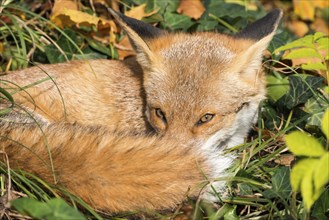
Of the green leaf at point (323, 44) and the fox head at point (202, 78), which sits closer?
the green leaf at point (323, 44)

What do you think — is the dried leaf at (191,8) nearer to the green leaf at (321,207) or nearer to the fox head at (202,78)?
the fox head at (202,78)

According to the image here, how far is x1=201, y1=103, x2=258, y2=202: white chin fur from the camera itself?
125 inches

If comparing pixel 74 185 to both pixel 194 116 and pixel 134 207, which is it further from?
pixel 194 116

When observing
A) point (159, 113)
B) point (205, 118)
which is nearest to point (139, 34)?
point (159, 113)

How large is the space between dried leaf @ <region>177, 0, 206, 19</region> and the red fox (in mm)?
1027

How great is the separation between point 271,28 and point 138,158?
169cm

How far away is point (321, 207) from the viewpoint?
3.03 metres

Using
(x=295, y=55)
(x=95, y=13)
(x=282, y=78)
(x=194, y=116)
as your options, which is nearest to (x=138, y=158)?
(x=194, y=116)

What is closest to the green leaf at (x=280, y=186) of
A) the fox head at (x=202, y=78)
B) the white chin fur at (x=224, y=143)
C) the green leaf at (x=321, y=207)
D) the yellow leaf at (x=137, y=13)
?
the green leaf at (x=321, y=207)

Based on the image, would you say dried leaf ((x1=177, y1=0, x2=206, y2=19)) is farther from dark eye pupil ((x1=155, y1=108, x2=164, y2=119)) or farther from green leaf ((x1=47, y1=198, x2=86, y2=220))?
green leaf ((x1=47, y1=198, x2=86, y2=220))

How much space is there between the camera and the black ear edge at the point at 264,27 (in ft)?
13.4

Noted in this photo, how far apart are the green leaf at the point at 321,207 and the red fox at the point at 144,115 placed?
1.85 feet

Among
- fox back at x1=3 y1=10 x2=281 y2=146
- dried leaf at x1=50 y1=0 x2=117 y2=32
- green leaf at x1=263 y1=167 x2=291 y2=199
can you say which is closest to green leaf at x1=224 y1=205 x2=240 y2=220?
green leaf at x1=263 y1=167 x2=291 y2=199

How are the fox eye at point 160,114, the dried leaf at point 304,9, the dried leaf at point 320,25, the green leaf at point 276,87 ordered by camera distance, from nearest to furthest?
1. the fox eye at point 160,114
2. the green leaf at point 276,87
3. the dried leaf at point 304,9
4. the dried leaf at point 320,25
